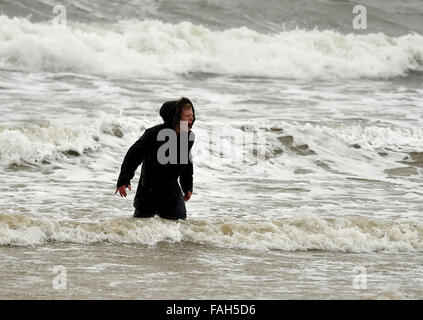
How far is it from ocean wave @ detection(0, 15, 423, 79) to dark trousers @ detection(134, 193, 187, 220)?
11714 millimetres

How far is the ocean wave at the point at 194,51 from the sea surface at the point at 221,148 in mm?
65

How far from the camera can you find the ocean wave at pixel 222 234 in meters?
7.14

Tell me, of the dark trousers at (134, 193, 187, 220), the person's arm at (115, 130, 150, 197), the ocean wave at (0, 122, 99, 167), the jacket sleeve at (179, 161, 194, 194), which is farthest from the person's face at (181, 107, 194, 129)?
the ocean wave at (0, 122, 99, 167)

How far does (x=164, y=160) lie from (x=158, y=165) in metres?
0.09

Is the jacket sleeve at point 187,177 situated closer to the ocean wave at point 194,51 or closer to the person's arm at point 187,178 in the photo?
the person's arm at point 187,178

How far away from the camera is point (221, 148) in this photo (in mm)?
12266

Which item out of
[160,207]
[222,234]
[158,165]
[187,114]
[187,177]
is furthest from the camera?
[222,234]

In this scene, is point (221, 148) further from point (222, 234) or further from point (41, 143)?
point (222, 234)

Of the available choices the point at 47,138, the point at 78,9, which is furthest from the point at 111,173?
the point at 78,9

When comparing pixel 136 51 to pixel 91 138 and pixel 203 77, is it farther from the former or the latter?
pixel 91 138

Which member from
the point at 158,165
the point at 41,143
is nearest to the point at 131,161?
Result: the point at 158,165

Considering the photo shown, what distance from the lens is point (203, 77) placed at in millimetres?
19766

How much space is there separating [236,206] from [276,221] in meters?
0.98

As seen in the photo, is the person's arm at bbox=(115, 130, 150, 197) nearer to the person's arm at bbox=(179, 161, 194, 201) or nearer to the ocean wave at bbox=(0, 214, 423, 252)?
the person's arm at bbox=(179, 161, 194, 201)
